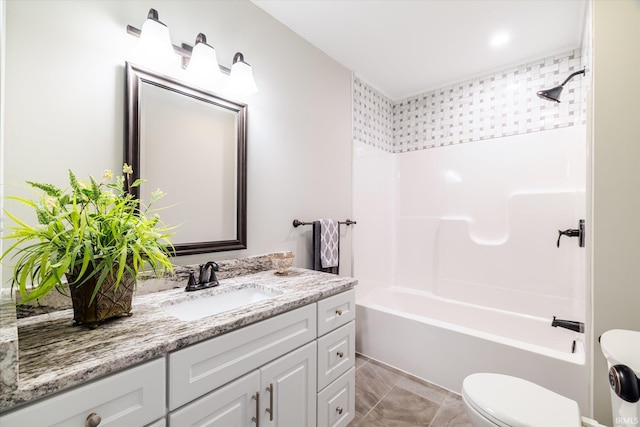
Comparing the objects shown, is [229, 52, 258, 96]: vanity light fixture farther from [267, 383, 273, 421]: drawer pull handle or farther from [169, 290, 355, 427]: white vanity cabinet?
[267, 383, 273, 421]: drawer pull handle

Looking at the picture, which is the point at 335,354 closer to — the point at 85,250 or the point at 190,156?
the point at 85,250

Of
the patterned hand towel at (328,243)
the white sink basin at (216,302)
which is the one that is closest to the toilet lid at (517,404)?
the white sink basin at (216,302)

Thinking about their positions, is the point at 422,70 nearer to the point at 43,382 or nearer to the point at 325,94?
the point at 325,94

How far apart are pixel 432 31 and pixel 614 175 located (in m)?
1.43

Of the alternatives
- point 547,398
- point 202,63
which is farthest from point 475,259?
point 202,63

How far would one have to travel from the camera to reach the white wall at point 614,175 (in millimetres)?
1275

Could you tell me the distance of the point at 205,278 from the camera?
1385mm

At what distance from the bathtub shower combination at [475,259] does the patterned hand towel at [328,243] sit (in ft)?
1.77

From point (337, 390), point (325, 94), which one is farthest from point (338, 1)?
point (337, 390)

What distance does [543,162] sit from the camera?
7.73 ft

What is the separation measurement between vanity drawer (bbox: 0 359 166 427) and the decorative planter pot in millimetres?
266

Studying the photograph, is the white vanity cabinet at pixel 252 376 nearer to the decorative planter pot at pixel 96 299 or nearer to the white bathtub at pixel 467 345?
the decorative planter pot at pixel 96 299

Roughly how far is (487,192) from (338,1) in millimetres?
2018

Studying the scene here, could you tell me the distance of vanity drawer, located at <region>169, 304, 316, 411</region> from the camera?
0.84 metres
